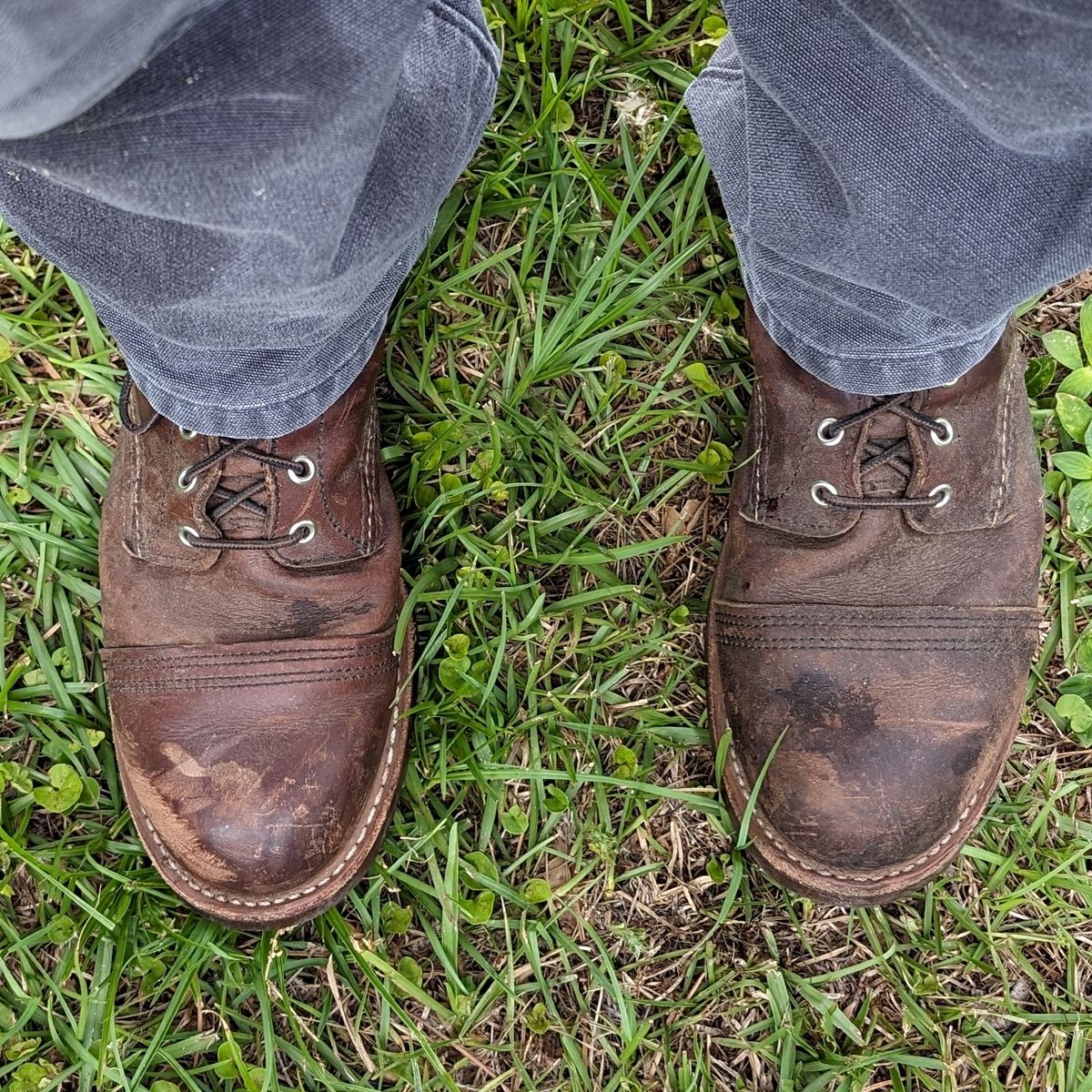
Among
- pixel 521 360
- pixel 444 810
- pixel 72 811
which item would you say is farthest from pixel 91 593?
pixel 521 360

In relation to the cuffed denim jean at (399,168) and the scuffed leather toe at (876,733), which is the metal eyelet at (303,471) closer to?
the cuffed denim jean at (399,168)

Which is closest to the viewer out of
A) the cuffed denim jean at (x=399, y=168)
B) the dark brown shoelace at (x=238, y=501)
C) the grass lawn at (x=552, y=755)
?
the cuffed denim jean at (x=399, y=168)

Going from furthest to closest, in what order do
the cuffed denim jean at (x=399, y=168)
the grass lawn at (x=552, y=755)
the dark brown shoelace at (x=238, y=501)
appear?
the grass lawn at (x=552, y=755) → the dark brown shoelace at (x=238, y=501) → the cuffed denim jean at (x=399, y=168)

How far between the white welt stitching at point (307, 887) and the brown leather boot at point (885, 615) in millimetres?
637

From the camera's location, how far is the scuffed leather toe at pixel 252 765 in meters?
1.55

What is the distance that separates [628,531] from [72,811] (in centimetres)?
116

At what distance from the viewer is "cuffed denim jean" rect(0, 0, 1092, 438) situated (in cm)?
84

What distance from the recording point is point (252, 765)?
5.07ft

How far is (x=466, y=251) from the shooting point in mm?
1845

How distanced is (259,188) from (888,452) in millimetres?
1078

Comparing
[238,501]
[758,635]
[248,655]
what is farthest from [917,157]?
[248,655]

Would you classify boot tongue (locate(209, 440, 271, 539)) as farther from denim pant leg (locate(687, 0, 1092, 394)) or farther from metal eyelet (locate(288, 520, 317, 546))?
denim pant leg (locate(687, 0, 1092, 394))

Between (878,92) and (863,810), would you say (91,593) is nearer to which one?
(863,810)

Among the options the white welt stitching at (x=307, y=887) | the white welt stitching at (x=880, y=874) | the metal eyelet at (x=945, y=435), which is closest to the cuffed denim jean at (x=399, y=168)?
the metal eyelet at (x=945, y=435)
